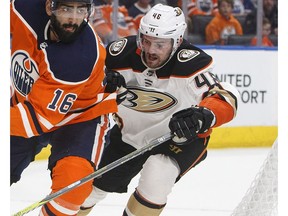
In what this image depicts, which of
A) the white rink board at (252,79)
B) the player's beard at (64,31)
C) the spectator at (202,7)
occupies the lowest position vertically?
Answer: the white rink board at (252,79)

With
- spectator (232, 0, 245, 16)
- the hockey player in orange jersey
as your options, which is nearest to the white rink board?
spectator (232, 0, 245, 16)

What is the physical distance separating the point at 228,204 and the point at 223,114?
3.82ft

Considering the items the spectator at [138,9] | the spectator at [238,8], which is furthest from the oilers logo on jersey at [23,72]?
the spectator at [238,8]

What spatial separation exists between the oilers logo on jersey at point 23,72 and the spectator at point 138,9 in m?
2.58

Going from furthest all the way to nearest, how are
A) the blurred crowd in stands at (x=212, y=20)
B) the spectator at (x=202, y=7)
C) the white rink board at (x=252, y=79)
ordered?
the white rink board at (x=252, y=79)
the spectator at (x=202, y=7)
the blurred crowd in stands at (x=212, y=20)

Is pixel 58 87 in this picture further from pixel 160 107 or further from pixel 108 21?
pixel 108 21

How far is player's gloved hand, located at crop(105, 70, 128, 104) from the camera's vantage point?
8.95ft

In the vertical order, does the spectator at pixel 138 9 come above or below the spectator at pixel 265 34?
above

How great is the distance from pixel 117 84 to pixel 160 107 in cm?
29

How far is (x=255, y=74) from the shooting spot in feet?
18.5

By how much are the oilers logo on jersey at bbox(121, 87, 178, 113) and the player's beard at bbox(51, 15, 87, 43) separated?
555mm

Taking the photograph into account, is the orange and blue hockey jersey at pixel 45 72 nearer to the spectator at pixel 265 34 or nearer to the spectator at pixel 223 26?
the spectator at pixel 223 26

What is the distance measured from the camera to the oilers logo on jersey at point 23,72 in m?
2.49

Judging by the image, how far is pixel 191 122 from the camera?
8.74ft
